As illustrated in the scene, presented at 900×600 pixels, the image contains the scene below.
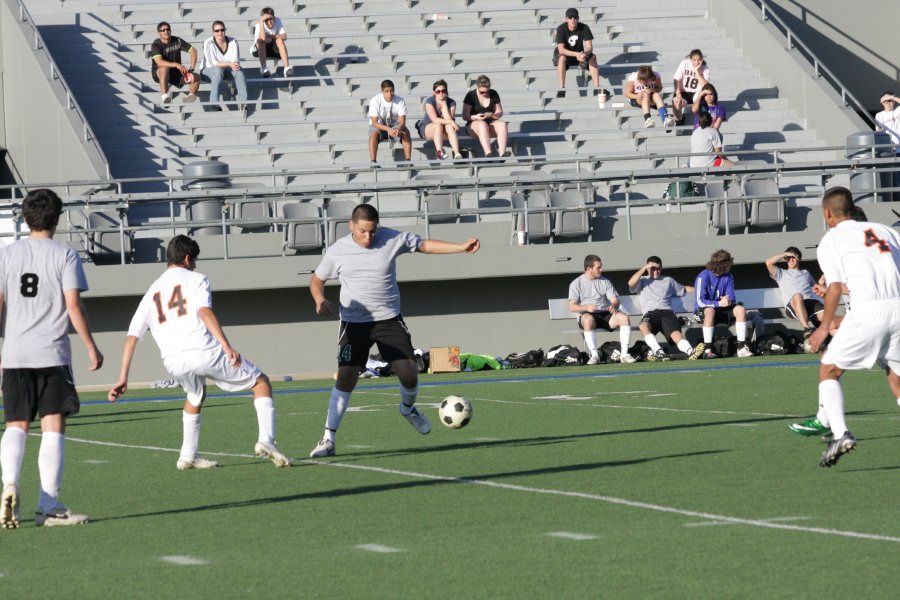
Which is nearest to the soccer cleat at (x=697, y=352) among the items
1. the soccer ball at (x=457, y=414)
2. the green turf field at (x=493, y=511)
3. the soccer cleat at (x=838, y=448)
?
the green turf field at (x=493, y=511)

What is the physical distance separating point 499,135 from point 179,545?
65.0 feet

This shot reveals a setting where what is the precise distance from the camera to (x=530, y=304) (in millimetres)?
24297

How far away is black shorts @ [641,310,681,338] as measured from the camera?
22.6 m

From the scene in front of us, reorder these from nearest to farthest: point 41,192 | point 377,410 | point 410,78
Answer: point 41,192
point 377,410
point 410,78

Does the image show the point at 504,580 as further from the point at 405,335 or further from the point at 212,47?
the point at 212,47

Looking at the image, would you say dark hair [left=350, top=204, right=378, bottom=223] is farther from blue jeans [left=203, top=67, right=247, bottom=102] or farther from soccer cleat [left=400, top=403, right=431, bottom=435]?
blue jeans [left=203, top=67, right=247, bottom=102]

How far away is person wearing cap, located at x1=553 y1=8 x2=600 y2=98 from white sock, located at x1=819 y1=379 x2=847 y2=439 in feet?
67.0

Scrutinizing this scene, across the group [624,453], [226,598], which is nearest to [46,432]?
[226,598]

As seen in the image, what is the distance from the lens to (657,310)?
74.7 feet

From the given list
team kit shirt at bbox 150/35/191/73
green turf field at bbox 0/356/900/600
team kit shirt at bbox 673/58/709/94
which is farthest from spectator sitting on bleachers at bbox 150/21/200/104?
green turf field at bbox 0/356/900/600

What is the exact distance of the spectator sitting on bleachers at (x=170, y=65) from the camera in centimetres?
2772

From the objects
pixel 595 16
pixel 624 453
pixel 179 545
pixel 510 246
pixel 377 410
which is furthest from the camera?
pixel 595 16

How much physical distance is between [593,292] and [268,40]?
32.0 ft

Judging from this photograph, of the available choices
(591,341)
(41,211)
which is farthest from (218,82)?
(41,211)
